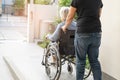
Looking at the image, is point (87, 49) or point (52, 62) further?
point (52, 62)

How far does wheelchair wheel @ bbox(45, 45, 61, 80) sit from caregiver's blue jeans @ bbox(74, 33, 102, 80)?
41cm

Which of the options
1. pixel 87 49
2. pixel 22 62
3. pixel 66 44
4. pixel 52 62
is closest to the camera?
pixel 87 49

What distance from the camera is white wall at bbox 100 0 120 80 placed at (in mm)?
3799

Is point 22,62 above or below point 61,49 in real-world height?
below

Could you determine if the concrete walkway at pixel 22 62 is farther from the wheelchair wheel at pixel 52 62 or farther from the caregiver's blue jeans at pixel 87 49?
the caregiver's blue jeans at pixel 87 49

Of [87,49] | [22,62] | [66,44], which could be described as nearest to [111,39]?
[66,44]

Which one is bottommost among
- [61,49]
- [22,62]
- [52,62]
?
[22,62]

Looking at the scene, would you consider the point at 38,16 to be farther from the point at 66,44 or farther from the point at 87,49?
the point at 87,49

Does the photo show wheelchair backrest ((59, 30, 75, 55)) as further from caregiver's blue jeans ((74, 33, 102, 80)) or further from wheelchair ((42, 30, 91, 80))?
caregiver's blue jeans ((74, 33, 102, 80))

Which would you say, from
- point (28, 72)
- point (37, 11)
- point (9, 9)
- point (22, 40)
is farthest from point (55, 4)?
point (9, 9)

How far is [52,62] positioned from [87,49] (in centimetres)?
82

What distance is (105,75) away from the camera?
409 cm

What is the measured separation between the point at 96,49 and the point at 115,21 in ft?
2.49

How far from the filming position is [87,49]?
3.28 meters
